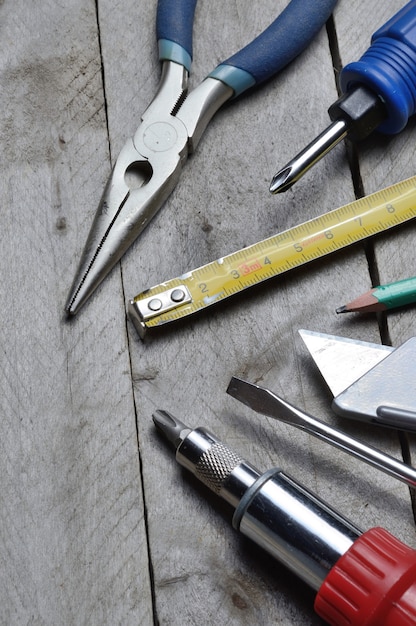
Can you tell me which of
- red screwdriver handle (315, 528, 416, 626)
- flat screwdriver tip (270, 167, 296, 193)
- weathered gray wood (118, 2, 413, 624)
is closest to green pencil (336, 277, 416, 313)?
weathered gray wood (118, 2, 413, 624)

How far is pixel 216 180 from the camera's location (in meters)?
0.88

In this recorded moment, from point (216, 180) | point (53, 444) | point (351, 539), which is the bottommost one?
point (351, 539)

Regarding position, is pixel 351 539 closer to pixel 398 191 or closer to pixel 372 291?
pixel 372 291

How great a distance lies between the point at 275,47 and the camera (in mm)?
887

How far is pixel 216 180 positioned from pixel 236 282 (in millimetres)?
137

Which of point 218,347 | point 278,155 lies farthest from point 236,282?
point 278,155

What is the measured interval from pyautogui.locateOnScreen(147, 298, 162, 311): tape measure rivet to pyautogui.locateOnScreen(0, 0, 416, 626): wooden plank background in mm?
32

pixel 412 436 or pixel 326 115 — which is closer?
pixel 412 436

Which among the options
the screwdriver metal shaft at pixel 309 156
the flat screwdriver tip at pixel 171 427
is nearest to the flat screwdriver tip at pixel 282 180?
the screwdriver metal shaft at pixel 309 156

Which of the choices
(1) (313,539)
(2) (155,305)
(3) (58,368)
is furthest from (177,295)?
(1) (313,539)

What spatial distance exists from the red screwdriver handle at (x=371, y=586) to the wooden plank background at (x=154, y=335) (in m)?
0.09

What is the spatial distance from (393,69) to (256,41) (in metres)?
0.17

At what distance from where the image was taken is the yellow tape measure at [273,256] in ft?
2.60

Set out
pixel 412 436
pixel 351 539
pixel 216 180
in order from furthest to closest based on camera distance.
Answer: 1. pixel 216 180
2. pixel 412 436
3. pixel 351 539
